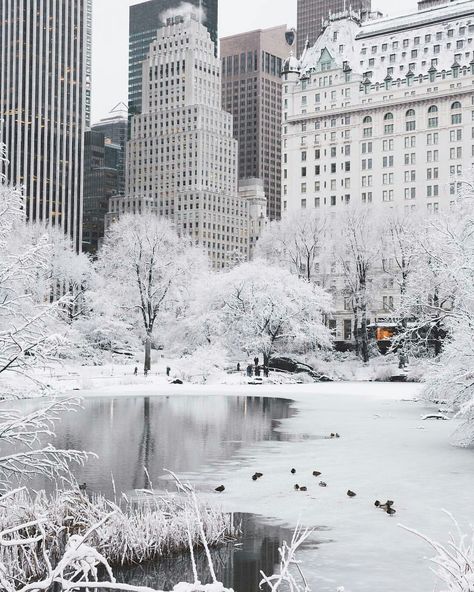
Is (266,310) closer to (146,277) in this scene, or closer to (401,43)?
(146,277)

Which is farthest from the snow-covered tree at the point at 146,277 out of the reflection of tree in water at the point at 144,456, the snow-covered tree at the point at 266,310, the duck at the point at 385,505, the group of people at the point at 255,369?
the duck at the point at 385,505

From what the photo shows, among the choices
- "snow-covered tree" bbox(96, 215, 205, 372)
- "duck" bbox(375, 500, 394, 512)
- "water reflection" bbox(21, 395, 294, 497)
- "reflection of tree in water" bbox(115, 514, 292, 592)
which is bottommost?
"water reflection" bbox(21, 395, 294, 497)

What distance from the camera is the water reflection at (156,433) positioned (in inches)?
961

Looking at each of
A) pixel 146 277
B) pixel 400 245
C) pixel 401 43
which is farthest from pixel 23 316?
pixel 401 43

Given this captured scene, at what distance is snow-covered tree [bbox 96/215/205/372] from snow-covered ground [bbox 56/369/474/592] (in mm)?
37487

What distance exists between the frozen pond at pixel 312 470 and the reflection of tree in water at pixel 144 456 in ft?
0.15

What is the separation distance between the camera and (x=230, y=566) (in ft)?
49.3

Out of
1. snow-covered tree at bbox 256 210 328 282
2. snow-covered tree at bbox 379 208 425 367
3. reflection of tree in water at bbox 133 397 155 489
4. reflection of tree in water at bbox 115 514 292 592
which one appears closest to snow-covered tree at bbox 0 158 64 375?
reflection of tree in water at bbox 133 397 155 489

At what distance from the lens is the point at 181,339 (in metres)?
79.6

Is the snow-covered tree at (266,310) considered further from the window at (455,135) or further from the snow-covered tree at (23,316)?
the window at (455,135)

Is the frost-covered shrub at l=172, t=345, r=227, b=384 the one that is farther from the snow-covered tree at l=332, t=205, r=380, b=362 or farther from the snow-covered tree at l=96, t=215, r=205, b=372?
the snow-covered tree at l=332, t=205, r=380, b=362

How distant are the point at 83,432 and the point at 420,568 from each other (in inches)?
842

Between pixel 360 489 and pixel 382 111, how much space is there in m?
142

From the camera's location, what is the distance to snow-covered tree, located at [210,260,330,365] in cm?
7175
